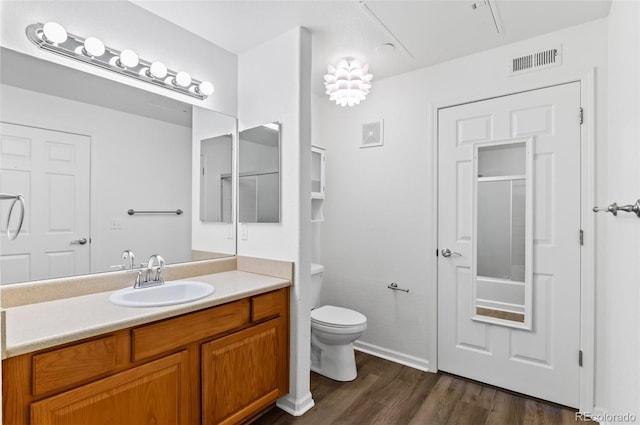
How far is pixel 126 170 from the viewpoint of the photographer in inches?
70.6

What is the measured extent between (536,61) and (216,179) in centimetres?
229

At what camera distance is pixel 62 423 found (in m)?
1.11

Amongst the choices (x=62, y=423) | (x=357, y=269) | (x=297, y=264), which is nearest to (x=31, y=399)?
(x=62, y=423)

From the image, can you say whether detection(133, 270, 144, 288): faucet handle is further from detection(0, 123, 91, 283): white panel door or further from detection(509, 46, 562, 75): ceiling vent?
detection(509, 46, 562, 75): ceiling vent

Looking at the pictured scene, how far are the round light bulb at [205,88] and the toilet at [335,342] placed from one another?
5.79 feet

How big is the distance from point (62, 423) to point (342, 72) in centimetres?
234

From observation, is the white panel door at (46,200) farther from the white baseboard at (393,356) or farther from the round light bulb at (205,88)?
the white baseboard at (393,356)

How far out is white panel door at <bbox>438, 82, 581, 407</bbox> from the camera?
1997mm

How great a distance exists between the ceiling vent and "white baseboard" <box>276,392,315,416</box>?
8.39 feet

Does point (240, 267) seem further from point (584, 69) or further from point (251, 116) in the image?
point (584, 69)

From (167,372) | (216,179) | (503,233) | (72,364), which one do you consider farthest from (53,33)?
(503,233)

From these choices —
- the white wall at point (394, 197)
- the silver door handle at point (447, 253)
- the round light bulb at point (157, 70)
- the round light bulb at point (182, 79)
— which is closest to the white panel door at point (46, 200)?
the round light bulb at point (157, 70)

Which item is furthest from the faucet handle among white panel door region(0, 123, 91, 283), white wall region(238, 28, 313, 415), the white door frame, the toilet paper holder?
the white door frame

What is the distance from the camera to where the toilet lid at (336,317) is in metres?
2.33
